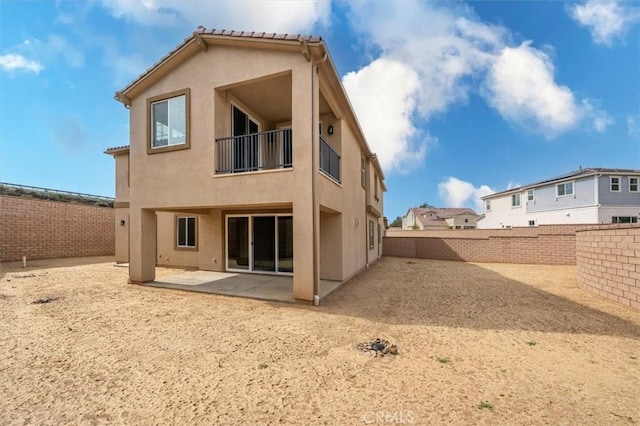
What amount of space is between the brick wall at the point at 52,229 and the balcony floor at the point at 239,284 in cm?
1187

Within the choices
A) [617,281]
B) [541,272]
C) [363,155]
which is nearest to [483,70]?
[363,155]

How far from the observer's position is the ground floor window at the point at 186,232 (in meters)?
12.7

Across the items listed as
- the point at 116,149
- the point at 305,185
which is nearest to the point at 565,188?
the point at 305,185

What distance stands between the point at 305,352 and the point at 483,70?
1965 centimetres

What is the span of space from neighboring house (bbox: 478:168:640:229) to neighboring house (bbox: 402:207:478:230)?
1751cm

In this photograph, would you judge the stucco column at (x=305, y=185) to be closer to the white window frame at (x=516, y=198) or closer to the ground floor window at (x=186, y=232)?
the ground floor window at (x=186, y=232)

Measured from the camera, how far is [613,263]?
7.45 m

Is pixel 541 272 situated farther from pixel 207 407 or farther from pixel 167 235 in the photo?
pixel 167 235

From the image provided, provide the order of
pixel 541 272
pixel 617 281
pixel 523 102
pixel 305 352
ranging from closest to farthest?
1. pixel 305 352
2. pixel 617 281
3. pixel 541 272
4. pixel 523 102

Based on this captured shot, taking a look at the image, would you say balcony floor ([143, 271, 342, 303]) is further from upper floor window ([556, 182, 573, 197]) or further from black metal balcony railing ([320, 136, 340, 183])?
upper floor window ([556, 182, 573, 197])

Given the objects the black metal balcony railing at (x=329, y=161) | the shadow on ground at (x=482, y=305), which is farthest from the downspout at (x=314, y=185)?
the black metal balcony railing at (x=329, y=161)

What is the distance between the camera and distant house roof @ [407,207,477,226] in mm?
49219

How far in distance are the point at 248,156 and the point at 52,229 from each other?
16209 mm

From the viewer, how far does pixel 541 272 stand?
42.4 feet
